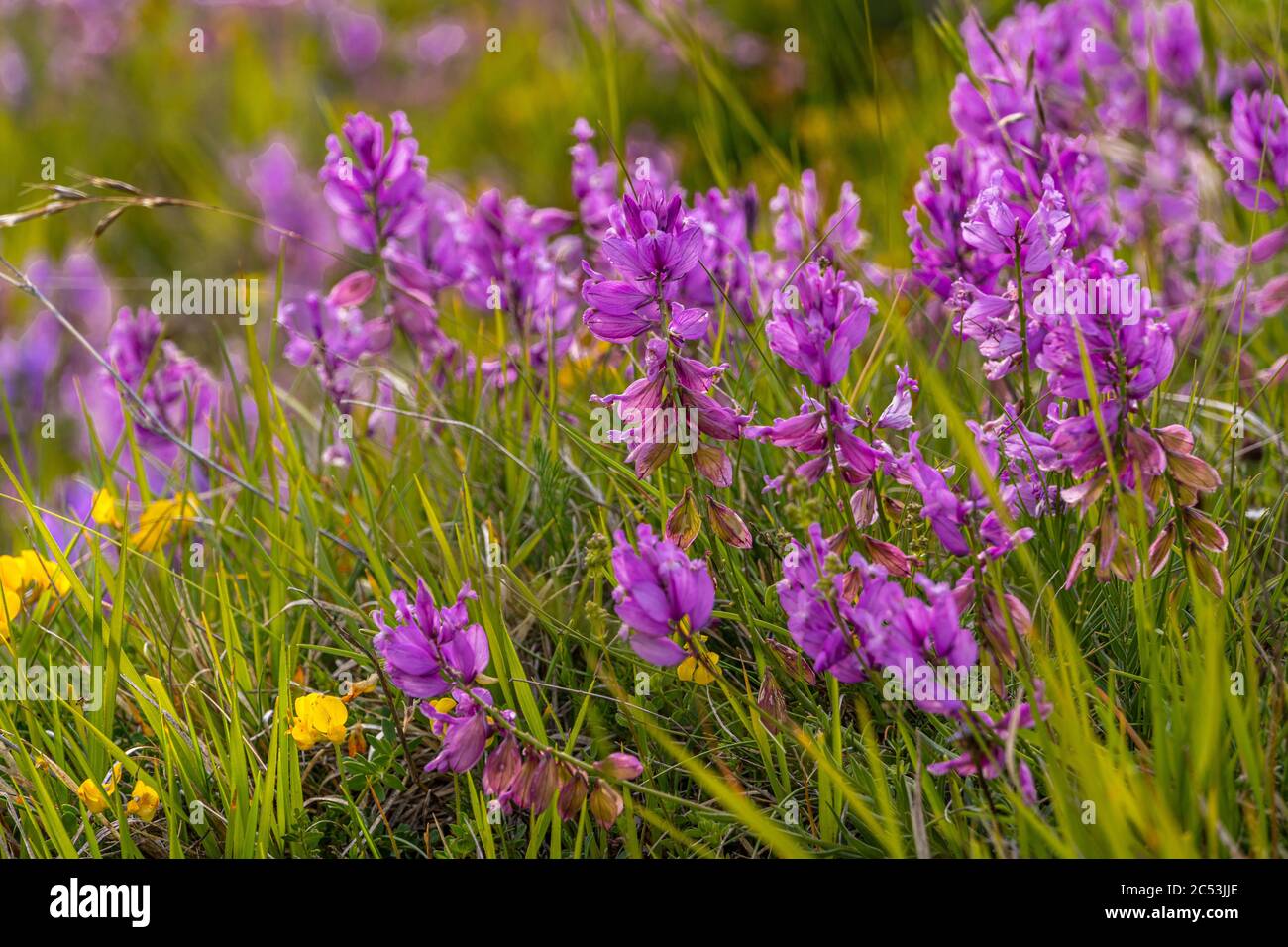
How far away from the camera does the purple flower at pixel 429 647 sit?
158 cm

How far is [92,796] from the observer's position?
1791 millimetres

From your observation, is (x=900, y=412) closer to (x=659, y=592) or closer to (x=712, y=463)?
(x=712, y=463)

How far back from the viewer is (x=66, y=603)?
2.29 meters

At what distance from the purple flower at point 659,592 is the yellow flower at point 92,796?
0.86 meters

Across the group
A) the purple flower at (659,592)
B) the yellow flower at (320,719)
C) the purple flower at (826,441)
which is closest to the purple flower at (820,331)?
the purple flower at (826,441)

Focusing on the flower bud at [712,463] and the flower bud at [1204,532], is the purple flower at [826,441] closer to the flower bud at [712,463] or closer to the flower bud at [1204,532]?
the flower bud at [712,463]

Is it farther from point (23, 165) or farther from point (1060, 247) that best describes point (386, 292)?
point (23, 165)

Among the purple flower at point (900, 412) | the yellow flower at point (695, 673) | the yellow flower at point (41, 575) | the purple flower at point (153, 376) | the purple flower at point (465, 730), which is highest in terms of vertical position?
the purple flower at point (153, 376)

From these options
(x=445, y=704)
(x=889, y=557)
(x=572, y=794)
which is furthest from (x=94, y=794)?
(x=889, y=557)

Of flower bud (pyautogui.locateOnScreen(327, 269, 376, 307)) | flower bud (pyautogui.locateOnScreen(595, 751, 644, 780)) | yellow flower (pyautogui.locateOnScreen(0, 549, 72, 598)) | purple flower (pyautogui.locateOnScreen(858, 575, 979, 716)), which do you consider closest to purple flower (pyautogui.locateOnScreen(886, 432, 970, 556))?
purple flower (pyautogui.locateOnScreen(858, 575, 979, 716))

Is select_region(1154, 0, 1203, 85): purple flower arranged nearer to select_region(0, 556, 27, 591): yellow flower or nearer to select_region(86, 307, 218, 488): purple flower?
select_region(86, 307, 218, 488): purple flower
